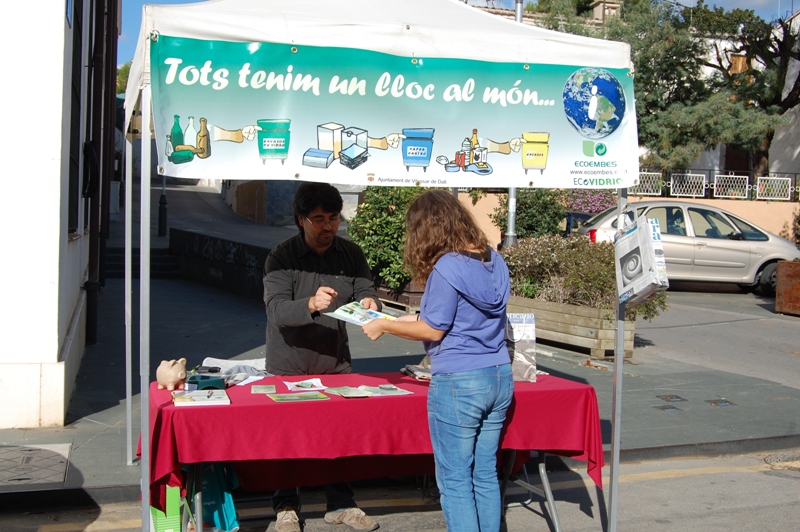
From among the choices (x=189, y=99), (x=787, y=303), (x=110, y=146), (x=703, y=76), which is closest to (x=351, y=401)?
(x=189, y=99)

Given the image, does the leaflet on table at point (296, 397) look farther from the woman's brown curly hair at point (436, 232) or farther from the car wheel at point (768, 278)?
the car wheel at point (768, 278)

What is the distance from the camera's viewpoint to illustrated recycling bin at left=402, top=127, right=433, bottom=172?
4.47m

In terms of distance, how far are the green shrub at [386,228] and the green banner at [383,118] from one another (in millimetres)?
6706

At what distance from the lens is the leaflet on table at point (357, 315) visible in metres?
4.11

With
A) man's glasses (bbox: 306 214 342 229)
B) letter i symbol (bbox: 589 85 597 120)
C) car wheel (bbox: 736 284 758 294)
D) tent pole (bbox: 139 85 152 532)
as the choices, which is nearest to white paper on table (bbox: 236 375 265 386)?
tent pole (bbox: 139 85 152 532)

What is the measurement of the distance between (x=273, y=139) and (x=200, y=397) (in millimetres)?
1367

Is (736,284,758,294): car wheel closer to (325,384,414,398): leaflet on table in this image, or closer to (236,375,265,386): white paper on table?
(325,384,414,398): leaflet on table

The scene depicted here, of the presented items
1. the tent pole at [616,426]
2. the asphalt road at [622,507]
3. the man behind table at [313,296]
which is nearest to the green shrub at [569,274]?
the asphalt road at [622,507]

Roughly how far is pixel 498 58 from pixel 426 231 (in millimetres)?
1298

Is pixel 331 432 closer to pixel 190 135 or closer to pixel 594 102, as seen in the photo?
pixel 190 135

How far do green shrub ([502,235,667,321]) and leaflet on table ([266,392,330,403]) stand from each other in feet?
19.0

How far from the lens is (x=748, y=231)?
54.3 feet

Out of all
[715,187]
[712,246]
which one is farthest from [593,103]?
[715,187]

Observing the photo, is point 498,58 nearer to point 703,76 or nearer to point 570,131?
point 570,131
